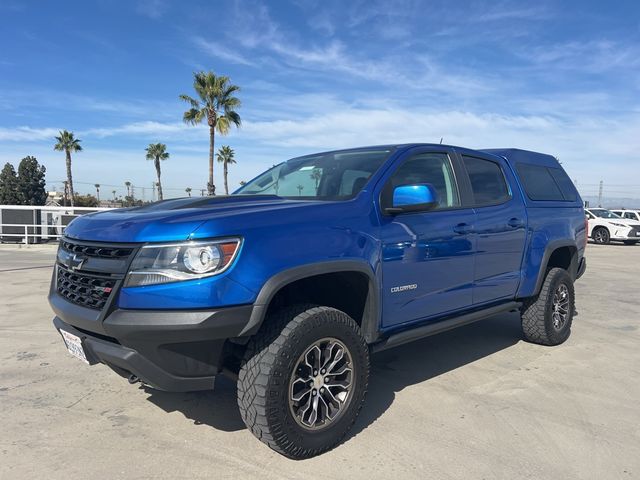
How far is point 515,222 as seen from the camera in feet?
15.3

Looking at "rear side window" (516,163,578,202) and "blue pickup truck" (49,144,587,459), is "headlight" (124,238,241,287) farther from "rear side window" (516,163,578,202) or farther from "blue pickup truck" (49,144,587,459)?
"rear side window" (516,163,578,202)

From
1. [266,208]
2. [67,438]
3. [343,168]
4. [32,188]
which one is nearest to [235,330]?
[266,208]

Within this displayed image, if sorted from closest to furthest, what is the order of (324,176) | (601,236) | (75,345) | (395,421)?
(75,345)
(395,421)
(324,176)
(601,236)

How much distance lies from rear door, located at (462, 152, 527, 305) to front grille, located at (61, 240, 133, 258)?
9.08 feet

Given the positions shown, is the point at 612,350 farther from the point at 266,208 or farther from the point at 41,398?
the point at 41,398

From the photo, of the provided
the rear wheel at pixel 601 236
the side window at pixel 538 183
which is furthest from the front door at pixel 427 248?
the rear wheel at pixel 601 236

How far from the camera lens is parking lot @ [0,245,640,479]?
9.34 ft

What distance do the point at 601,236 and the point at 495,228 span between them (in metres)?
21.9

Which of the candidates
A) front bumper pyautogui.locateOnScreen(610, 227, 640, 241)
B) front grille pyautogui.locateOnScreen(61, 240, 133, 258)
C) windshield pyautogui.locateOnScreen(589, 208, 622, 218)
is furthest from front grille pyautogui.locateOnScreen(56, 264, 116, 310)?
windshield pyautogui.locateOnScreen(589, 208, 622, 218)

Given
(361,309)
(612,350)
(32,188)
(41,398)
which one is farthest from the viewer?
(32,188)

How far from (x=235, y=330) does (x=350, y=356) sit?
0.85 meters

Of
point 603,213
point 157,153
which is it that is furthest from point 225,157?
point 603,213

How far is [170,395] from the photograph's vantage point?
152 inches

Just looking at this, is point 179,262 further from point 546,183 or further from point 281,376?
point 546,183
